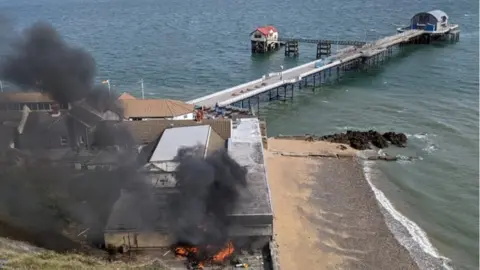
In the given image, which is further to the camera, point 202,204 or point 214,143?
point 214,143

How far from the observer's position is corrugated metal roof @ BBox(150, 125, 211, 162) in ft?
108

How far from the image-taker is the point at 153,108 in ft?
144

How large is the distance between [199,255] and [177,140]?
10.6 metres

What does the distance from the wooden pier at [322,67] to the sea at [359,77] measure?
2.06m

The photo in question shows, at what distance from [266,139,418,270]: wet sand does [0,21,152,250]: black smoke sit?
9400 millimetres

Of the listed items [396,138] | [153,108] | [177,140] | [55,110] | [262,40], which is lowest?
[396,138]

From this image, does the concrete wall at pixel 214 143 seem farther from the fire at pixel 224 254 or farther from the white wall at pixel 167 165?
the fire at pixel 224 254

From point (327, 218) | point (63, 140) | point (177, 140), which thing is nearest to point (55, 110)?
point (63, 140)

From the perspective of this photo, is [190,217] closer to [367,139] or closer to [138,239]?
[138,239]

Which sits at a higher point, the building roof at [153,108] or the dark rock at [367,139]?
the building roof at [153,108]

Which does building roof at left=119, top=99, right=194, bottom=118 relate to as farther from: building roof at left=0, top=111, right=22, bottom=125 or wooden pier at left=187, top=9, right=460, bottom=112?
building roof at left=0, top=111, right=22, bottom=125

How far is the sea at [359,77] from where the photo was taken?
3656 centimetres

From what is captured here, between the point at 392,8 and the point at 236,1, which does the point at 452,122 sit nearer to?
the point at 392,8

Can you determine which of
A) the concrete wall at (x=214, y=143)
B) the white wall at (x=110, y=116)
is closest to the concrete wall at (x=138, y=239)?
the concrete wall at (x=214, y=143)
